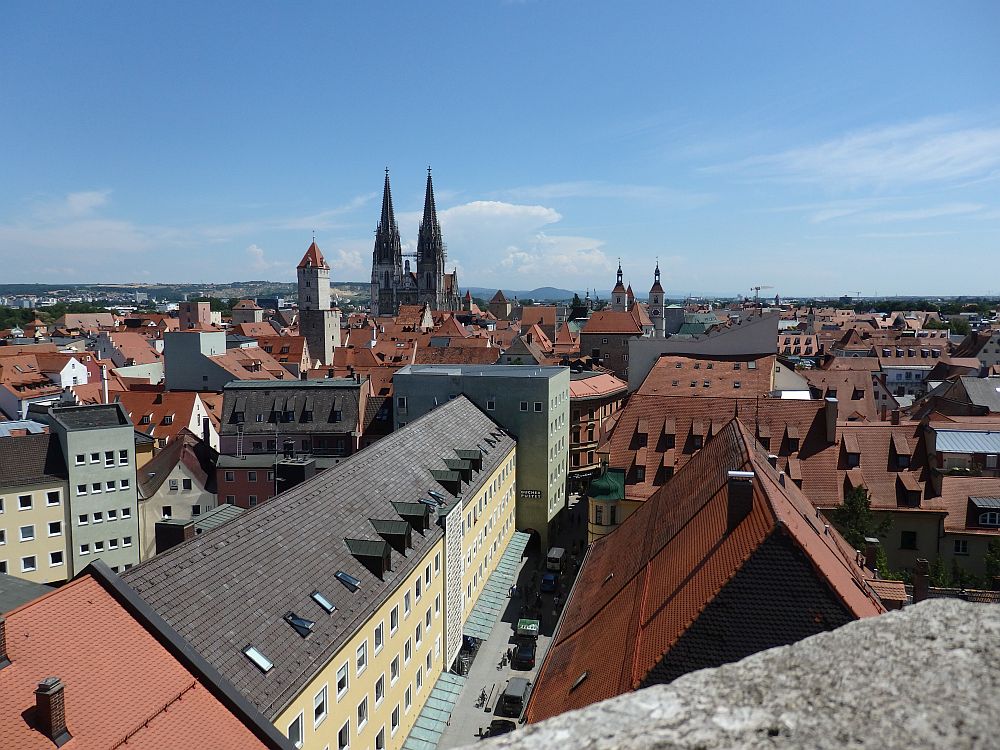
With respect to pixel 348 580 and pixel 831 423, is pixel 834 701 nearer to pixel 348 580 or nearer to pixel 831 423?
pixel 348 580

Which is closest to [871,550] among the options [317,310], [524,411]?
A: [524,411]

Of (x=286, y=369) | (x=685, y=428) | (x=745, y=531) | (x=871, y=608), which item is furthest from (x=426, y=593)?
(x=286, y=369)

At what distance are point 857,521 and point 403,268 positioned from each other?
171 m

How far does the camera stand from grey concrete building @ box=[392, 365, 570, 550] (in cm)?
4641

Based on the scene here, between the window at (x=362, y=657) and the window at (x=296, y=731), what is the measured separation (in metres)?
3.47

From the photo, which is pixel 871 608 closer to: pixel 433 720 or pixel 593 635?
pixel 593 635

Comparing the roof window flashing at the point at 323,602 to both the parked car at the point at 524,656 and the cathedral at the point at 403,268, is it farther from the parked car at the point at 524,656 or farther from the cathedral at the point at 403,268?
the cathedral at the point at 403,268

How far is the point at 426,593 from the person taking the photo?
27.1 meters

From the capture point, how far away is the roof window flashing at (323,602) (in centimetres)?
1955

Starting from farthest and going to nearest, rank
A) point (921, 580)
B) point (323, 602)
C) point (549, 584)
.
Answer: point (549, 584) < point (921, 580) < point (323, 602)

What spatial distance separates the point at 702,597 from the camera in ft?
53.9

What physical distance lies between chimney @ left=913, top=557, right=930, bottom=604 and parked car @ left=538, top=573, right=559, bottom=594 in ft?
57.1

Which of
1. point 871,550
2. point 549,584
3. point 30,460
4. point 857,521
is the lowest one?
point 549,584

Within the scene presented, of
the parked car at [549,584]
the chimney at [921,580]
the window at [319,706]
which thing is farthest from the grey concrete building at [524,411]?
the window at [319,706]
